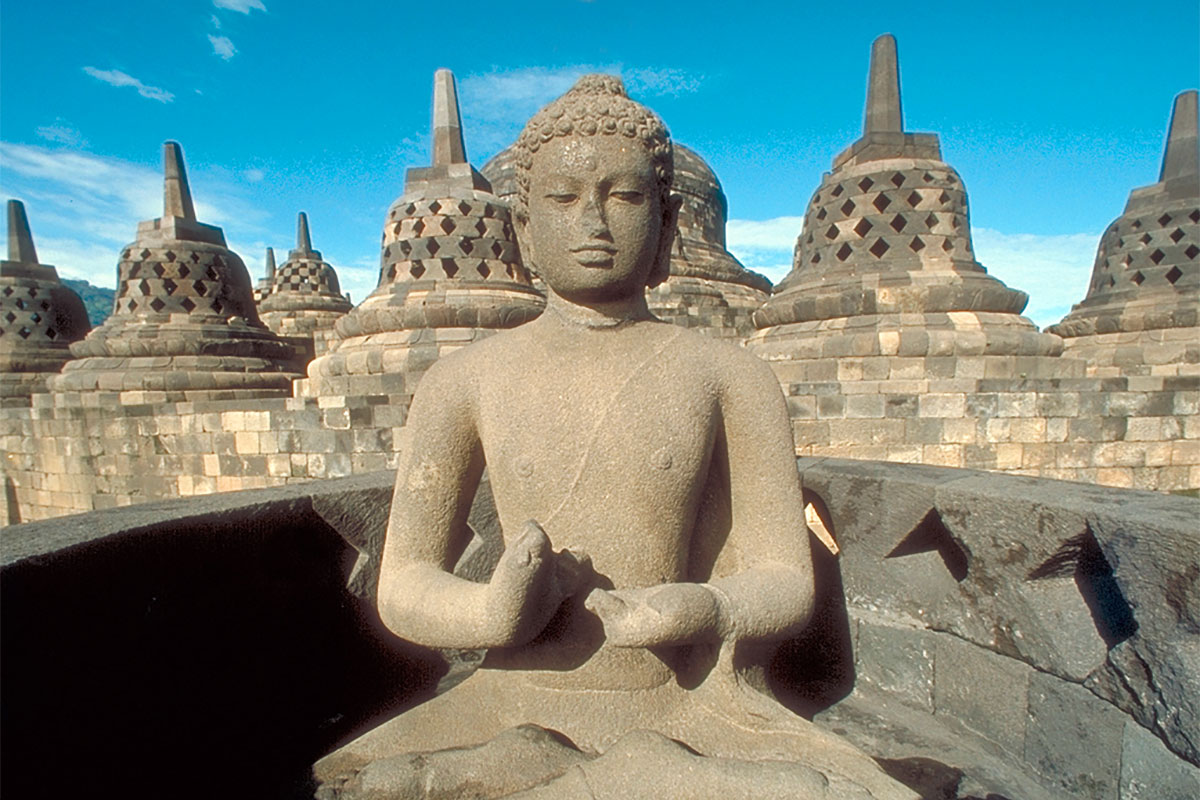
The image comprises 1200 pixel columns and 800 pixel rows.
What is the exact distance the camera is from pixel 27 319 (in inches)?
374

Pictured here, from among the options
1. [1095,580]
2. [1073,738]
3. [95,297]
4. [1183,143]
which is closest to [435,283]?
[1095,580]

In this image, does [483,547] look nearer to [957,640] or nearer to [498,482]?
[498,482]

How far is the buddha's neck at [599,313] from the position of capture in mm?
1757

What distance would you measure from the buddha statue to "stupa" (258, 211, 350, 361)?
48.7 feet

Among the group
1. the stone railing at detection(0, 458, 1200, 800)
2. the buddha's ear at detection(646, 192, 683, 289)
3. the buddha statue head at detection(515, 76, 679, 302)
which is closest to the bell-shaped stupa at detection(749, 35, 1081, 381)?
the stone railing at detection(0, 458, 1200, 800)

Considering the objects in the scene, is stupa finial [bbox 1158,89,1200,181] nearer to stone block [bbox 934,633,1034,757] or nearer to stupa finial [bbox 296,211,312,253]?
stone block [bbox 934,633,1034,757]

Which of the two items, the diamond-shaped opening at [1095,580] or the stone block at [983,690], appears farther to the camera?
the stone block at [983,690]

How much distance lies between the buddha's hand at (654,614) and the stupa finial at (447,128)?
22.1ft

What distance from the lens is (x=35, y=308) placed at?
9539 mm

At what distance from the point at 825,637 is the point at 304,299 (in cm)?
1688

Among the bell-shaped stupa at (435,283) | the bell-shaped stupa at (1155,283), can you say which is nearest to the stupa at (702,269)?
the bell-shaped stupa at (435,283)

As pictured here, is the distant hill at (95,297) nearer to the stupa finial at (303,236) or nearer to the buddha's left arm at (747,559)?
the stupa finial at (303,236)

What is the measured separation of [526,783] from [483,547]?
3.96 ft

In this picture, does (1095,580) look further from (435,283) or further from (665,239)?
(435,283)
